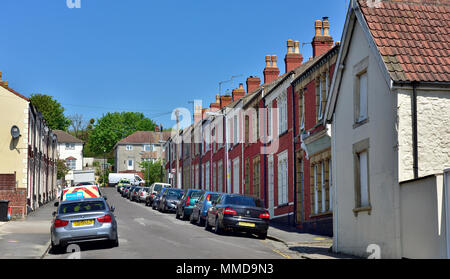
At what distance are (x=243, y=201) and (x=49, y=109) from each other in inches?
3166

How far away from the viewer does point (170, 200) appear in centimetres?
4181

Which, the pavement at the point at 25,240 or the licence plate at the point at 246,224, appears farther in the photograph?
the licence plate at the point at 246,224

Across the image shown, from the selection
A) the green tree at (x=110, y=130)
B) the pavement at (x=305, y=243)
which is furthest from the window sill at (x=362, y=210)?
the green tree at (x=110, y=130)

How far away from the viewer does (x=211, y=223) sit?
26266mm

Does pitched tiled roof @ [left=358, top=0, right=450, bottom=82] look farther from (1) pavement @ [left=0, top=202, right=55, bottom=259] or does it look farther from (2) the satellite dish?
(2) the satellite dish

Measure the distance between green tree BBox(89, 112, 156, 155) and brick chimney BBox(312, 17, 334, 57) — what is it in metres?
95.2

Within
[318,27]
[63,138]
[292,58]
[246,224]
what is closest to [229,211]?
[246,224]

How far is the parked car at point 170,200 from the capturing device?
137 ft

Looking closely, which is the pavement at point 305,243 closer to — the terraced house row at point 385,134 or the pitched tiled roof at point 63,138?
the terraced house row at point 385,134

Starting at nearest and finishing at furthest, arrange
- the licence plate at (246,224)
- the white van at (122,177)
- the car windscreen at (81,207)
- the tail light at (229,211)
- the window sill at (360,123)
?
1. the window sill at (360,123)
2. the car windscreen at (81,207)
3. the licence plate at (246,224)
4. the tail light at (229,211)
5. the white van at (122,177)

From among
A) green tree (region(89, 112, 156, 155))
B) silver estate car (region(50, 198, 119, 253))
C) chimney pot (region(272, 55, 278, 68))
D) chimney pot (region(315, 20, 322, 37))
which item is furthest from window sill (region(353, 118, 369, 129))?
green tree (region(89, 112, 156, 155))

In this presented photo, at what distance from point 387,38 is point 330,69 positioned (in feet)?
25.8

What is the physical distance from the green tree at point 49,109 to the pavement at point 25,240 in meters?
68.3
